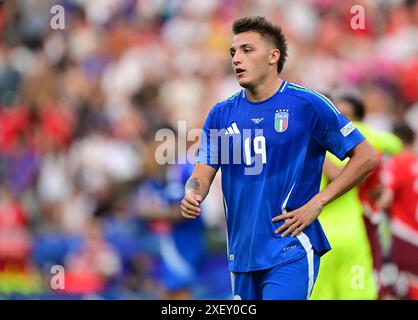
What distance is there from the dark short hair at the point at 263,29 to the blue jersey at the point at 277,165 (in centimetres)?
33

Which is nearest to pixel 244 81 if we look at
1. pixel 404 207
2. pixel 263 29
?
pixel 263 29

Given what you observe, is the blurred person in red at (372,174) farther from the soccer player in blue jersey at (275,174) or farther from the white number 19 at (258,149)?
the white number 19 at (258,149)

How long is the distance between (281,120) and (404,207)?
4.29 m

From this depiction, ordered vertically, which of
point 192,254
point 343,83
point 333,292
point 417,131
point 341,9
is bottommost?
point 333,292

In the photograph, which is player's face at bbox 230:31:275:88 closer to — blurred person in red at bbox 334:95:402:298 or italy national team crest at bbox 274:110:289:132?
italy national team crest at bbox 274:110:289:132

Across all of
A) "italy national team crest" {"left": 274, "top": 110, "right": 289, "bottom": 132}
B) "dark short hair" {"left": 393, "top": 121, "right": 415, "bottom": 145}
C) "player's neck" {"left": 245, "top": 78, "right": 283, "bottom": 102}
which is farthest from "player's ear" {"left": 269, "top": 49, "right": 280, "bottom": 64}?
"dark short hair" {"left": 393, "top": 121, "right": 415, "bottom": 145}

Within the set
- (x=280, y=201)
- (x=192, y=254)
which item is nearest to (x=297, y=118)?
(x=280, y=201)

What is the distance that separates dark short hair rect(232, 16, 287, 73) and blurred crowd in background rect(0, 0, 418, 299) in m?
4.26

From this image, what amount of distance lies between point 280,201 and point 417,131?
654 cm

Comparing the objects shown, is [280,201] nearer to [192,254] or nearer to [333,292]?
[333,292]

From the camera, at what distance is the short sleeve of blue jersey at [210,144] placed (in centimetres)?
707

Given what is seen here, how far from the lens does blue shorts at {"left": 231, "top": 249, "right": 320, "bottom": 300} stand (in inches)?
265

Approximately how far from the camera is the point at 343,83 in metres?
13.9

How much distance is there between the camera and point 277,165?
684 centimetres
